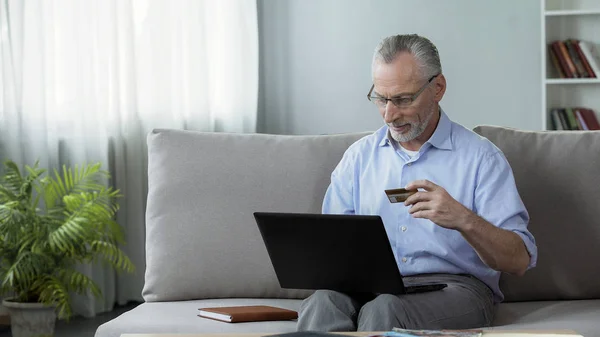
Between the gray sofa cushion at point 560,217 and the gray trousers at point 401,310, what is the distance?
1.14ft

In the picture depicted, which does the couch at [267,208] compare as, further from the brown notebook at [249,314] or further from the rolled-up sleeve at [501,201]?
the rolled-up sleeve at [501,201]

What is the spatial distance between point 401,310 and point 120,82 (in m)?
2.95

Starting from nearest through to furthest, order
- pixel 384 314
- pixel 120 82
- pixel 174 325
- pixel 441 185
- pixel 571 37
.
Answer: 1. pixel 384 314
2. pixel 174 325
3. pixel 441 185
4. pixel 120 82
5. pixel 571 37

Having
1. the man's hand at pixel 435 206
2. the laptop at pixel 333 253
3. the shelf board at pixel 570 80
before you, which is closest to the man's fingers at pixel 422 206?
the man's hand at pixel 435 206

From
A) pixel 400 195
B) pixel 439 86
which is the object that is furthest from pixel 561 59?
pixel 400 195

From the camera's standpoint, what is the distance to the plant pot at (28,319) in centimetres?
374

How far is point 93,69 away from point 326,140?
84.8 inches

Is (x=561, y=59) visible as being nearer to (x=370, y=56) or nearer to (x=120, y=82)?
(x=370, y=56)

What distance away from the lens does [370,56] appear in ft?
16.1

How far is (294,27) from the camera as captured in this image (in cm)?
494

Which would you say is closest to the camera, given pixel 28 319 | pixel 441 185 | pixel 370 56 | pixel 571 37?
pixel 441 185

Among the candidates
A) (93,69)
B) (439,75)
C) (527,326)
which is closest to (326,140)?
(439,75)

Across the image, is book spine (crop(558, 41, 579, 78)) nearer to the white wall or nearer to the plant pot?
the white wall

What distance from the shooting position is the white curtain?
4.25 m
